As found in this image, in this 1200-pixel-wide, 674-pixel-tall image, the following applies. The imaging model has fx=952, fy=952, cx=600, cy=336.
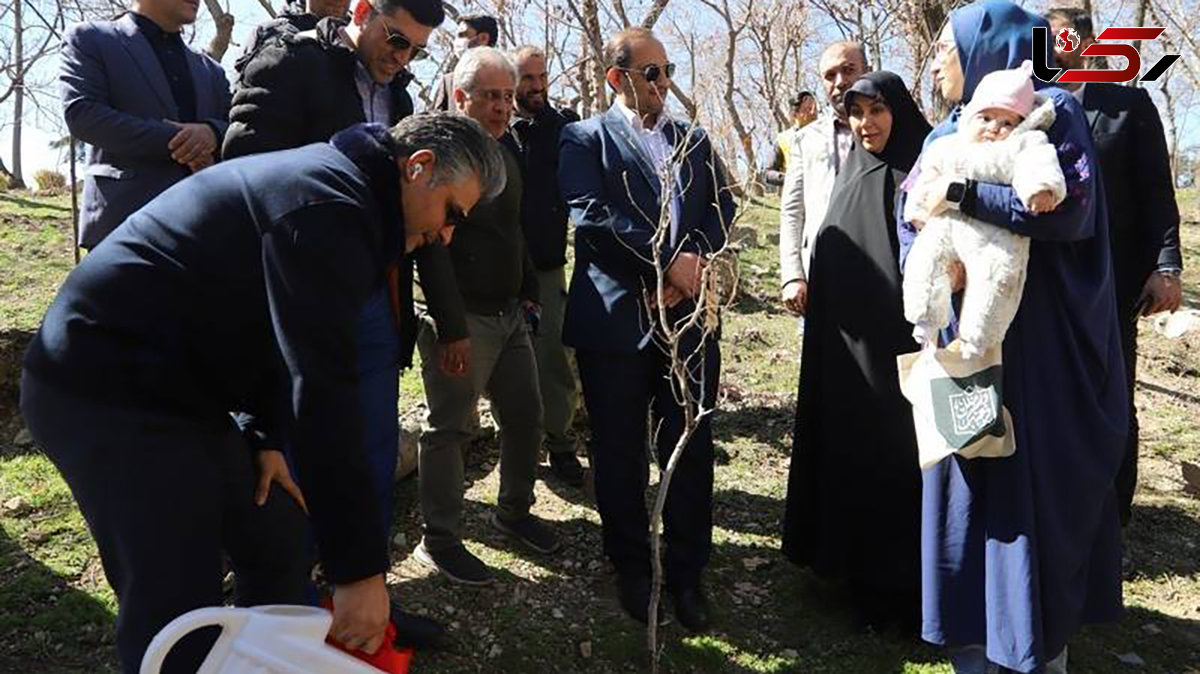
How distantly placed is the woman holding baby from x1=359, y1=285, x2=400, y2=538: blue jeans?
1.40 metres

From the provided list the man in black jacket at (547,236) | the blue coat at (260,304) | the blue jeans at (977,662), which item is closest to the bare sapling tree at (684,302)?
the man in black jacket at (547,236)

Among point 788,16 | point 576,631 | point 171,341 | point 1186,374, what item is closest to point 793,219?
point 576,631

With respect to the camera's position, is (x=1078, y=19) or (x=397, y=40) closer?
(x=397, y=40)

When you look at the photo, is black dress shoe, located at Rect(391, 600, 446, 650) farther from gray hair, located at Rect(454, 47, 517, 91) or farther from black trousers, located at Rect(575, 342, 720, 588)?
gray hair, located at Rect(454, 47, 517, 91)

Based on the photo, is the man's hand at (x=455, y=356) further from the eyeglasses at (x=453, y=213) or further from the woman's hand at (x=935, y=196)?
the woman's hand at (x=935, y=196)

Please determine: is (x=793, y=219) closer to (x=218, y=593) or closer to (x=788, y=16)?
(x=218, y=593)

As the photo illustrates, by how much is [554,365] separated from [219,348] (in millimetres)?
2473

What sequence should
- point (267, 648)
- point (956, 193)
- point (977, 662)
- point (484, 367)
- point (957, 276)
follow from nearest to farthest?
1. point (267, 648)
2. point (956, 193)
3. point (957, 276)
4. point (977, 662)
5. point (484, 367)

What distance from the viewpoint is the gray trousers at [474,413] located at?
3303mm

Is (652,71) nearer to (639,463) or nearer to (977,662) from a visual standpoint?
(639,463)

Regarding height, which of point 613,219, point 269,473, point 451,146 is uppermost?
point 451,146

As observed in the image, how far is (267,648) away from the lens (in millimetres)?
1690

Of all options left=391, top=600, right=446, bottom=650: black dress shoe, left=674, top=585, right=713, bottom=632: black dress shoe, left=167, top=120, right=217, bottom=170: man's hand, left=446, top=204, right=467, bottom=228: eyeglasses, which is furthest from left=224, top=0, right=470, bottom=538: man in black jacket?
left=674, top=585, right=713, bottom=632: black dress shoe

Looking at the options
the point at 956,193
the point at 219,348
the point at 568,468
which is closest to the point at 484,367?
the point at 568,468
